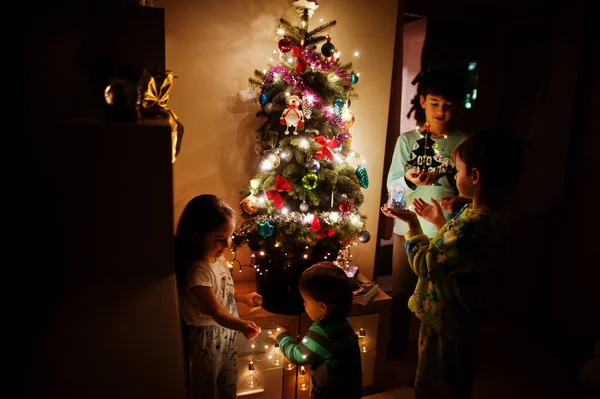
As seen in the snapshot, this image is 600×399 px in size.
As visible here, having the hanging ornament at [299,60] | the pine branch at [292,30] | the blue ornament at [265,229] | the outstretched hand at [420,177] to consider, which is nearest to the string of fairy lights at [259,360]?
the blue ornament at [265,229]

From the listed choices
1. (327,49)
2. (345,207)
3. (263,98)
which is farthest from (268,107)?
(345,207)

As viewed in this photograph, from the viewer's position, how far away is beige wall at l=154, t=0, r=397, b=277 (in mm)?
2359

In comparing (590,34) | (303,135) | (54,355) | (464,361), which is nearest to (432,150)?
(303,135)

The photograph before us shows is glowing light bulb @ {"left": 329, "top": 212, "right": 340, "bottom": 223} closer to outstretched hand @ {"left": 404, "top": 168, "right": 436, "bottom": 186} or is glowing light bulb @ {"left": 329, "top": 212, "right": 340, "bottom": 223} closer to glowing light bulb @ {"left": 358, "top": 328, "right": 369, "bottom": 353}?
outstretched hand @ {"left": 404, "top": 168, "right": 436, "bottom": 186}

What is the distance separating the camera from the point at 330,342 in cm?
163

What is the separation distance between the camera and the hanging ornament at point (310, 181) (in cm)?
216

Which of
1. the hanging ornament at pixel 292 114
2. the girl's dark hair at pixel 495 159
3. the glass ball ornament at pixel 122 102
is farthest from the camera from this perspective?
the hanging ornament at pixel 292 114

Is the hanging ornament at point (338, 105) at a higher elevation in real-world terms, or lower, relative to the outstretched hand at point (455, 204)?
higher

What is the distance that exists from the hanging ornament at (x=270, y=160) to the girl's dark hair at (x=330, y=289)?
69cm

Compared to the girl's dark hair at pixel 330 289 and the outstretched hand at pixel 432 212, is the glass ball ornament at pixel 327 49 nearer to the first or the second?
the outstretched hand at pixel 432 212

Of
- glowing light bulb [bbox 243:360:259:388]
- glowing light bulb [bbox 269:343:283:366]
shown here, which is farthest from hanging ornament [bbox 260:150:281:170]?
glowing light bulb [bbox 243:360:259:388]

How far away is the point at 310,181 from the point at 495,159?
2.81ft

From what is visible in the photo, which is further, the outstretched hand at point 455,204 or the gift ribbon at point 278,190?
the gift ribbon at point 278,190

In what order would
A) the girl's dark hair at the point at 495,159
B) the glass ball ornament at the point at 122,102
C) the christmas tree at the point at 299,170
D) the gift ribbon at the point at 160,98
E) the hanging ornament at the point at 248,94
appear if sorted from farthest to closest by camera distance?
the hanging ornament at the point at 248,94 → the christmas tree at the point at 299,170 → the girl's dark hair at the point at 495,159 → the gift ribbon at the point at 160,98 → the glass ball ornament at the point at 122,102
